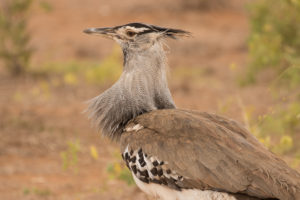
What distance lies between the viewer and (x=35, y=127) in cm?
501

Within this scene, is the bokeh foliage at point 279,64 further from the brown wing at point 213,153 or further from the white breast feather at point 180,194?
the white breast feather at point 180,194

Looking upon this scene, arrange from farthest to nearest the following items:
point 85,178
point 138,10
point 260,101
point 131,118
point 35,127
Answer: point 138,10 < point 260,101 < point 35,127 < point 85,178 < point 131,118

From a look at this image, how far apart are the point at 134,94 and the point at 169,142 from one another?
0.45 metres

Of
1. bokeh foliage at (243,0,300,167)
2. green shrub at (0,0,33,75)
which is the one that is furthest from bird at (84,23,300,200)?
green shrub at (0,0,33,75)

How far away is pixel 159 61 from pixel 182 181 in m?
0.76

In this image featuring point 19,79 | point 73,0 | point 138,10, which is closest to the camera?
point 19,79

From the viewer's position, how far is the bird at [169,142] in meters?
2.15

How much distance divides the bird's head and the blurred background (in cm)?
20

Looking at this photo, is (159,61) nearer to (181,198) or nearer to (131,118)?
(131,118)

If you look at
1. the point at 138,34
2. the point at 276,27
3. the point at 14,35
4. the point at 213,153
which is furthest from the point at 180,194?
the point at 14,35

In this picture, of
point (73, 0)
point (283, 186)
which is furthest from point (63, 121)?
point (73, 0)

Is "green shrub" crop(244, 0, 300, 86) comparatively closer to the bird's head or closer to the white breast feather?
the bird's head

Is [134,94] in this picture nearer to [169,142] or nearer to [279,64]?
[169,142]

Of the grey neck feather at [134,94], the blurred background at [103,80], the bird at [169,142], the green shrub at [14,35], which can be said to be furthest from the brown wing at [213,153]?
Answer: the green shrub at [14,35]
